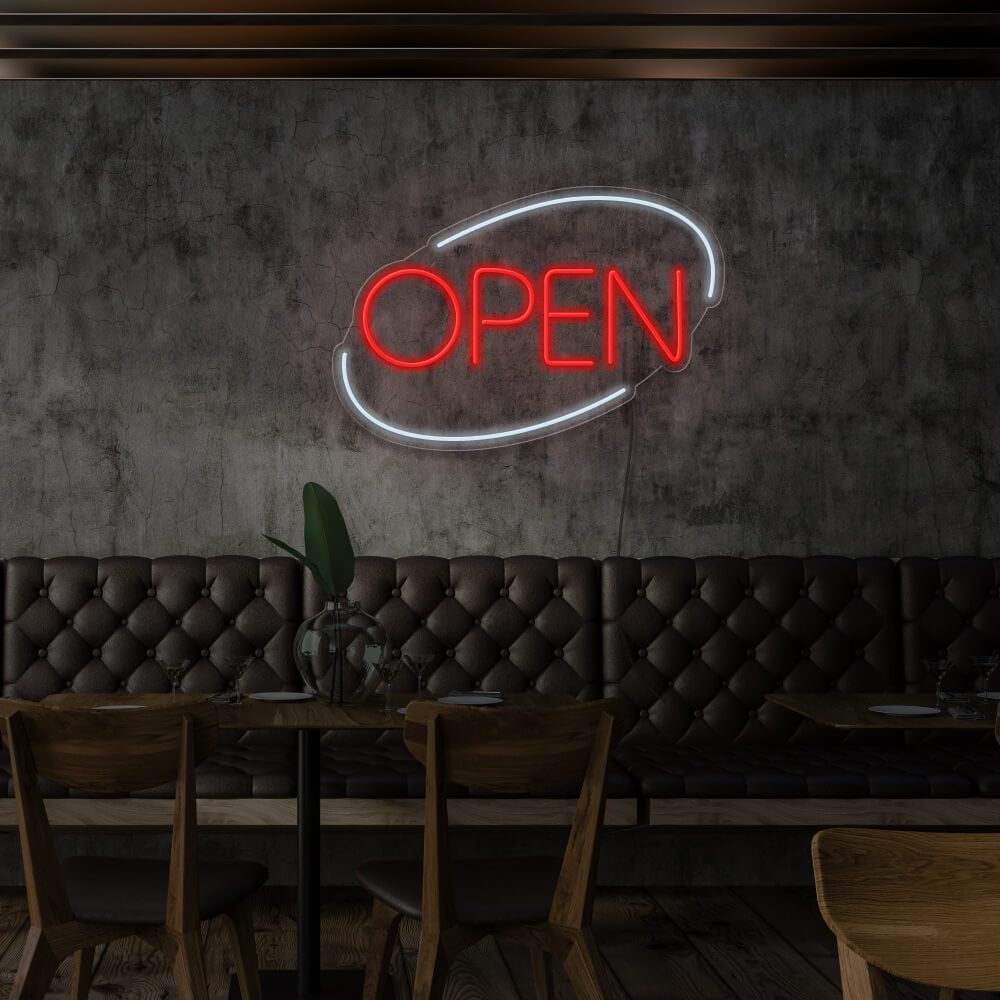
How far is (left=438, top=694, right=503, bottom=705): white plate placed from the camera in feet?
8.51

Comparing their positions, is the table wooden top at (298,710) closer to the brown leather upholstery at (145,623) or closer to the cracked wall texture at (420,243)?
the brown leather upholstery at (145,623)

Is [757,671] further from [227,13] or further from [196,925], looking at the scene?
[227,13]

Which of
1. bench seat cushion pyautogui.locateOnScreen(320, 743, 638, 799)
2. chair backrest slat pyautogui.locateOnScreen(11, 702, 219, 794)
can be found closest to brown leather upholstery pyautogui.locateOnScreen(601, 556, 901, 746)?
bench seat cushion pyautogui.locateOnScreen(320, 743, 638, 799)

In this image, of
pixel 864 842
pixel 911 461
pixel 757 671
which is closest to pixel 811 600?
pixel 757 671

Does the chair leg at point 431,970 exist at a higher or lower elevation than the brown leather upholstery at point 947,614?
lower

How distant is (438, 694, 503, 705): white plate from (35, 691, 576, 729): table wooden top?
1.2 inches

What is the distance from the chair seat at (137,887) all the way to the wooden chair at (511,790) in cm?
31

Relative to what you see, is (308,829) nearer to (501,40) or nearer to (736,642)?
(736,642)

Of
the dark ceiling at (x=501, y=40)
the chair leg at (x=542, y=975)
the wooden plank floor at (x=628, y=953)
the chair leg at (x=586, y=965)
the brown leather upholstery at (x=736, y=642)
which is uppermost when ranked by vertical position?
the dark ceiling at (x=501, y=40)

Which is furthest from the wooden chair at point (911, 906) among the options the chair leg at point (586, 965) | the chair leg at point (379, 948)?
the chair leg at point (379, 948)

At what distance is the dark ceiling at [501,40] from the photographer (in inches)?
135

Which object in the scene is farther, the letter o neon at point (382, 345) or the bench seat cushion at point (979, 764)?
the letter o neon at point (382, 345)

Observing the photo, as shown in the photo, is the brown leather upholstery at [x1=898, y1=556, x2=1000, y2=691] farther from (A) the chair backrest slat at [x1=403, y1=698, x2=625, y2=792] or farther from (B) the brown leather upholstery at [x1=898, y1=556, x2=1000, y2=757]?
(A) the chair backrest slat at [x1=403, y1=698, x2=625, y2=792]

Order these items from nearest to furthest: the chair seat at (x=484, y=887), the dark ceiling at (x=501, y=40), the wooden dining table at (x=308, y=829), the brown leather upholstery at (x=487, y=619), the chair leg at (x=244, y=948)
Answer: the chair seat at (x=484, y=887)
the chair leg at (x=244, y=948)
the wooden dining table at (x=308, y=829)
the dark ceiling at (x=501, y=40)
the brown leather upholstery at (x=487, y=619)
